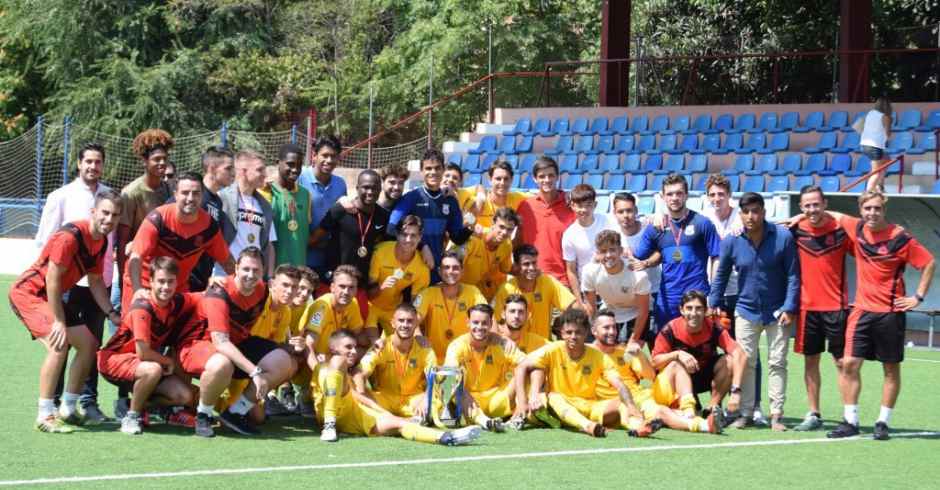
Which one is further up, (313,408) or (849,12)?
(849,12)

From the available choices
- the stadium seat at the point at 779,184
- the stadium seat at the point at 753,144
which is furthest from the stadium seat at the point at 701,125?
the stadium seat at the point at 779,184

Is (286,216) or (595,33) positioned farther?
(595,33)

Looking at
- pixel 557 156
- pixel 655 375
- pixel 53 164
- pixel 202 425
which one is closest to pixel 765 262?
pixel 655 375

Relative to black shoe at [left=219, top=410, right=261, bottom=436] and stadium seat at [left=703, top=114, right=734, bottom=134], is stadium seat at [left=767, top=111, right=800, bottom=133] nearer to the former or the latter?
stadium seat at [left=703, top=114, right=734, bottom=134]

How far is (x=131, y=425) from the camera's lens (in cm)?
795

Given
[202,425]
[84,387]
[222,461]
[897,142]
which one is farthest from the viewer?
[897,142]

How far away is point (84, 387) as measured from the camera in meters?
8.59

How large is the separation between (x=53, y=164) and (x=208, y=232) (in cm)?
1865

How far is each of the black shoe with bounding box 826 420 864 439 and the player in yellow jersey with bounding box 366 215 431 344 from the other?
302 cm

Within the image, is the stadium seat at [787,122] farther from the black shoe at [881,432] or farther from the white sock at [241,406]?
the white sock at [241,406]

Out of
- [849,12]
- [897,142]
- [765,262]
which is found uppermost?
[849,12]

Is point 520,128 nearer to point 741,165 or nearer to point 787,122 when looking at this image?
point 787,122

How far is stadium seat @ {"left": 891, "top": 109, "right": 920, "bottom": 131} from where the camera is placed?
748 inches

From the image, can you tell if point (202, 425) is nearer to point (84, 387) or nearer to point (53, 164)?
point (84, 387)
